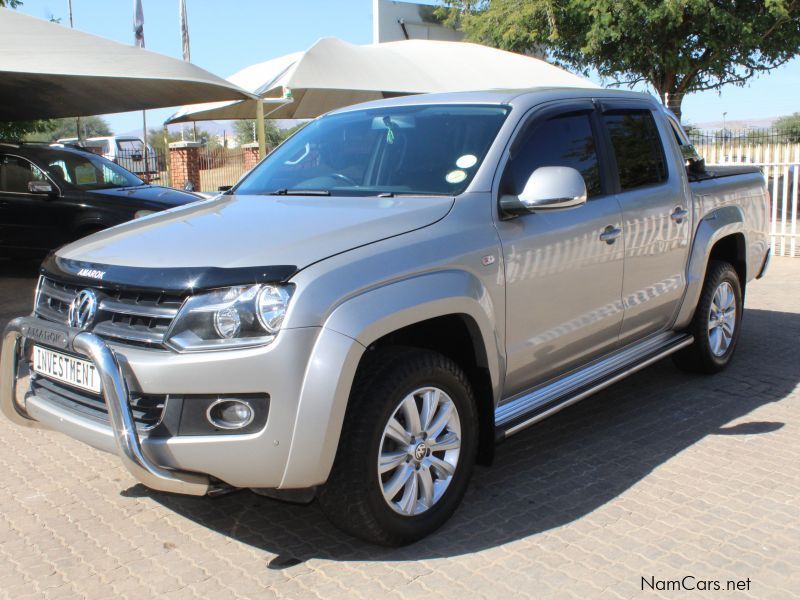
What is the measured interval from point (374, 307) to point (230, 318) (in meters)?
0.52

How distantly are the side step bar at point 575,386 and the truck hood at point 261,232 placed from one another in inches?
38.8

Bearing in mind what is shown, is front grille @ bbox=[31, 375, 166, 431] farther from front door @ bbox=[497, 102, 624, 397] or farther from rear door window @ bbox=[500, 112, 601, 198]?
rear door window @ bbox=[500, 112, 601, 198]

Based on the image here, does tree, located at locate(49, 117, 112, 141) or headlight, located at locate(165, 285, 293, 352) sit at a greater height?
tree, located at locate(49, 117, 112, 141)

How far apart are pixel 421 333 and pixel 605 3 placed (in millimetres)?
15895

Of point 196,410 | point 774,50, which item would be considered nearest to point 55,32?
point 196,410

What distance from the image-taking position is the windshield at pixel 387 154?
3.74 m

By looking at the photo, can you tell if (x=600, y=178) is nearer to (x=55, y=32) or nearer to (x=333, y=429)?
(x=333, y=429)

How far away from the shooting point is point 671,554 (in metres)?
3.16

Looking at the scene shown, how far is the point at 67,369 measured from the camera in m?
3.15

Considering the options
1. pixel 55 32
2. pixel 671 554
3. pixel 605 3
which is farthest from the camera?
pixel 605 3

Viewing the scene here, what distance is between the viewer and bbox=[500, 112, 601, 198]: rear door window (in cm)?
378

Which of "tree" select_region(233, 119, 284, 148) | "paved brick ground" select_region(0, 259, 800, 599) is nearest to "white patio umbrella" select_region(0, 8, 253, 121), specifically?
"paved brick ground" select_region(0, 259, 800, 599)

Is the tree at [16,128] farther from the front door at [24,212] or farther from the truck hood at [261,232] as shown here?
the truck hood at [261,232]

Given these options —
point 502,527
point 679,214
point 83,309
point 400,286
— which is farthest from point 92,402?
point 679,214
